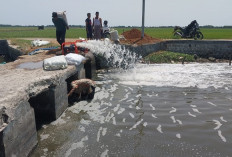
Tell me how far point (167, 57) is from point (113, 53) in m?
3.95

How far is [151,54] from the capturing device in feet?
50.8

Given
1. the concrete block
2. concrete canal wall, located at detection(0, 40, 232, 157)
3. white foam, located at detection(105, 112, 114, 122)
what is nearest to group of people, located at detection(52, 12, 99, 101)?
concrete canal wall, located at detection(0, 40, 232, 157)

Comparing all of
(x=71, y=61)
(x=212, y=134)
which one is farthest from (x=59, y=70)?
(x=212, y=134)

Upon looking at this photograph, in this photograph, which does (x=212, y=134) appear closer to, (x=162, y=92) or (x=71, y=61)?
(x=162, y=92)

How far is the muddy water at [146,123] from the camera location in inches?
173

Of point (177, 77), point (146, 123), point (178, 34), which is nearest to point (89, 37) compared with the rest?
point (177, 77)

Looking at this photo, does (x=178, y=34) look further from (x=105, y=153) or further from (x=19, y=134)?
(x=19, y=134)

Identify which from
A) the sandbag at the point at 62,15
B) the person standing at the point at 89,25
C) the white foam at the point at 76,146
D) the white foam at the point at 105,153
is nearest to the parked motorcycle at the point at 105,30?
the person standing at the point at 89,25

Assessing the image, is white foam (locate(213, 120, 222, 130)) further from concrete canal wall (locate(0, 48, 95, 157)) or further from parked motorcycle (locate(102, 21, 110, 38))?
parked motorcycle (locate(102, 21, 110, 38))

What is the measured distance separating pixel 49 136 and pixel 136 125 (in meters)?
1.89

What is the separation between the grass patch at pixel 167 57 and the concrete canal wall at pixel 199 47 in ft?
1.58

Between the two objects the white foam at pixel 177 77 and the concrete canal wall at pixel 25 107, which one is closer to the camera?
the concrete canal wall at pixel 25 107

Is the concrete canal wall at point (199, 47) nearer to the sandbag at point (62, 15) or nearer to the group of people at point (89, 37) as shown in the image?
the group of people at point (89, 37)

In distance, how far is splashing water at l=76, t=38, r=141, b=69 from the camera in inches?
464
